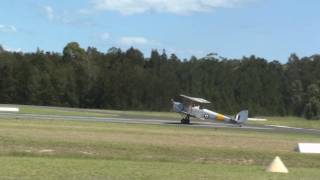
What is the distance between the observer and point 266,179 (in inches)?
642

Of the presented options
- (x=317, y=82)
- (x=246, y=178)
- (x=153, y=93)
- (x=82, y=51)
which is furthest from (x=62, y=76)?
(x=246, y=178)

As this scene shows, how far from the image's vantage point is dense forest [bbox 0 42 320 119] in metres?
122

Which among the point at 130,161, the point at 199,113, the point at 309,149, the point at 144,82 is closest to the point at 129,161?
the point at 130,161

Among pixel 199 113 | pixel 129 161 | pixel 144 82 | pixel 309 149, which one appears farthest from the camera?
pixel 144 82

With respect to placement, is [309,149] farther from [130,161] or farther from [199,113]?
[199,113]

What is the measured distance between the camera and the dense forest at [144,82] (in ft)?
399

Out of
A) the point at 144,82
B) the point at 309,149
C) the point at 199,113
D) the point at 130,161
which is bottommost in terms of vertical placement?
the point at 130,161

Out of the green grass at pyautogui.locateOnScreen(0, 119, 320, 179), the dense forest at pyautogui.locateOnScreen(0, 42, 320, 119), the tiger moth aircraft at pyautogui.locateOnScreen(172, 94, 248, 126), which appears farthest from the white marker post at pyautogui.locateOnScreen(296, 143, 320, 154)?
the dense forest at pyautogui.locateOnScreen(0, 42, 320, 119)

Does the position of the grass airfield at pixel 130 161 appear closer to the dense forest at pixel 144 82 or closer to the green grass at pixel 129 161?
the green grass at pixel 129 161

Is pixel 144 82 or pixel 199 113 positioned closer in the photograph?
pixel 199 113

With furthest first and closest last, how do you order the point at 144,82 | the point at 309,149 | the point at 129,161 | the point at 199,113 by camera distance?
the point at 144,82 < the point at 199,113 < the point at 309,149 < the point at 129,161

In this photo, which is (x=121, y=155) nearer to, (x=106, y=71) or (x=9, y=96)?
(x=9, y=96)

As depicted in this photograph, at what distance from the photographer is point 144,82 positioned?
424 ft

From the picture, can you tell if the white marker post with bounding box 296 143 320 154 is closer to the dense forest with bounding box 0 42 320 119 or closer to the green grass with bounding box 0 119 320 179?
the green grass with bounding box 0 119 320 179
